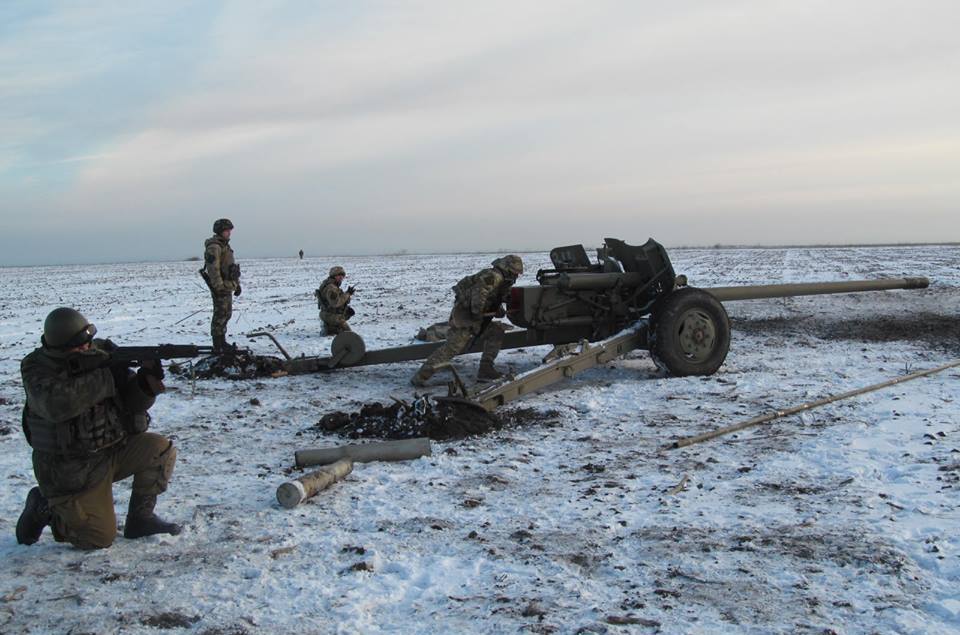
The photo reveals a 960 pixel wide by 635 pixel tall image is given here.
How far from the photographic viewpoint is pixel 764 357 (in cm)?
964

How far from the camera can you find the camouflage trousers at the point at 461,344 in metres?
8.20

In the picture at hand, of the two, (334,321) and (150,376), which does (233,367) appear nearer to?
(334,321)

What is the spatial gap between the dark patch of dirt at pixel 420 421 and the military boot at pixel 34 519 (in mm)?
2515

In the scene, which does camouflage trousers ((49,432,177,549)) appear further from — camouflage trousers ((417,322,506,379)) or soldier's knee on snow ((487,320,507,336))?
soldier's knee on snow ((487,320,507,336))

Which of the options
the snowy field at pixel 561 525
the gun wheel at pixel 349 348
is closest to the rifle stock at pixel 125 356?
the snowy field at pixel 561 525

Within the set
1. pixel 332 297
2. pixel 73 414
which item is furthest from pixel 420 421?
pixel 332 297

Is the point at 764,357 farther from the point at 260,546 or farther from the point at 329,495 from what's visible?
the point at 260,546

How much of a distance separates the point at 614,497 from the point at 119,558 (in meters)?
2.77

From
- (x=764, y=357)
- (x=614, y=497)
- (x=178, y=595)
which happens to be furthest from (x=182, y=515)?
(x=764, y=357)

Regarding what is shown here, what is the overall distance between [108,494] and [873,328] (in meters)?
10.8

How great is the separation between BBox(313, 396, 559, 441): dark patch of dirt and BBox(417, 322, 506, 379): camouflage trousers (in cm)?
156

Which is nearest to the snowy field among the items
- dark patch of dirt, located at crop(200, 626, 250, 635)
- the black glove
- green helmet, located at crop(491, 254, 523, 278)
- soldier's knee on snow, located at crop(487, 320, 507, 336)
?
dark patch of dirt, located at crop(200, 626, 250, 635)

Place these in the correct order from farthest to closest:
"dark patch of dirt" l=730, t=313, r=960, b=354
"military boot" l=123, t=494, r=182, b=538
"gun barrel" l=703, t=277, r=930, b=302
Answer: "dark patch of dirt" l=730, t=313, r=960, b=354 < "gun barrel" l=703, t=277, r=930, b=302 < "military boot" l=123, t=494, r=182, b=538

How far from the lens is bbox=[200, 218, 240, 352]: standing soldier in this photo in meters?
10.2
